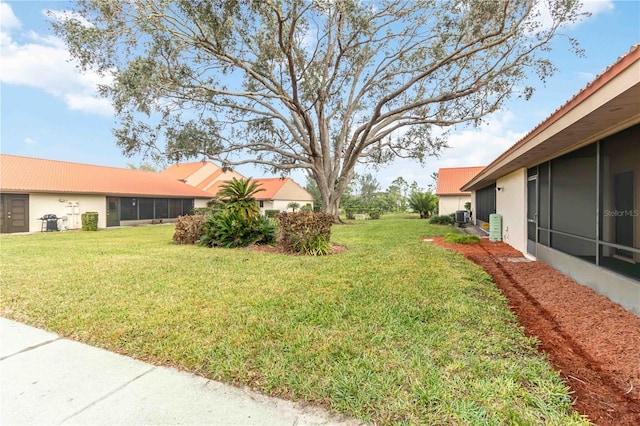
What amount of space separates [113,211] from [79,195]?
7.53 feet

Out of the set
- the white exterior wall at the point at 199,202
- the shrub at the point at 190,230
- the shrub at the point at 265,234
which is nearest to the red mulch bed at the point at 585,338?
the shrub at the point at 265,234

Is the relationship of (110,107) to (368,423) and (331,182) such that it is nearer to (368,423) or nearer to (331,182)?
(331,182)

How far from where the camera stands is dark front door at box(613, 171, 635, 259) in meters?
4.61

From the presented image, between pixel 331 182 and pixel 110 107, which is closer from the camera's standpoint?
pixel 110 107

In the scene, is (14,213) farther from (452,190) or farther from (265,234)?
(452,190)

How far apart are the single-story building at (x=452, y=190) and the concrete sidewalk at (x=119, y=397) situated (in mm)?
26060

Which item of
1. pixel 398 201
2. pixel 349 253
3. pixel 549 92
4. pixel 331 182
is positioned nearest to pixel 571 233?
pixel 349 253

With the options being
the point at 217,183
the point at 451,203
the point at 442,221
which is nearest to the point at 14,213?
the point at 217,183

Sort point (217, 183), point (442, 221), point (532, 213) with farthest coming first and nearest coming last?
point (217, 183) < point (442, 221) < point (532, 213)

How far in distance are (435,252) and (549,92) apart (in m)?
12.0

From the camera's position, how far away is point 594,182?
5.08m

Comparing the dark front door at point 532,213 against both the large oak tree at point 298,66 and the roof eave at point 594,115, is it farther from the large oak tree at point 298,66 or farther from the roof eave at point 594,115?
the large oak tree at point 298,66

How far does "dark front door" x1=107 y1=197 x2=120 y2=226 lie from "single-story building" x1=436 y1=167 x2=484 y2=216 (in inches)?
990

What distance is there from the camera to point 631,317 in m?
3.70
